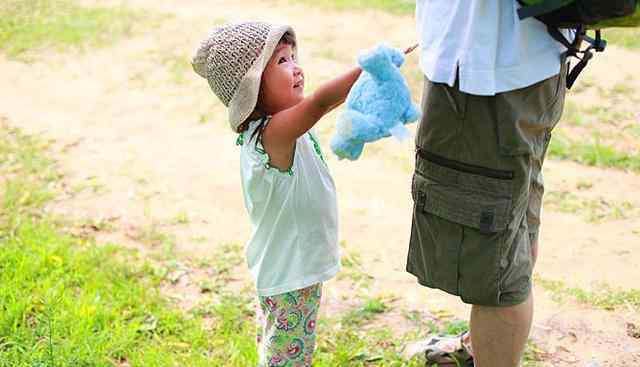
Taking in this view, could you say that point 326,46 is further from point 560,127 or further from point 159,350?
point 159,350

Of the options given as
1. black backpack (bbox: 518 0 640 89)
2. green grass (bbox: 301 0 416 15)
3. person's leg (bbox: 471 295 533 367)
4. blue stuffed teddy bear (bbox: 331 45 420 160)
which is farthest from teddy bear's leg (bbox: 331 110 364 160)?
green grass (bbox: 301 0 416 15)

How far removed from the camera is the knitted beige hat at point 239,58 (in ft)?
6.96

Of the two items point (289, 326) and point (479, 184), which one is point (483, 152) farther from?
point (289, 326)

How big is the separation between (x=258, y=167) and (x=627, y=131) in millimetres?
3171

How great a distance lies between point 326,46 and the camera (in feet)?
20.7

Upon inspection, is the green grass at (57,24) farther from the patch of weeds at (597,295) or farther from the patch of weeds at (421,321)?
the patch of weeds at (597,295)

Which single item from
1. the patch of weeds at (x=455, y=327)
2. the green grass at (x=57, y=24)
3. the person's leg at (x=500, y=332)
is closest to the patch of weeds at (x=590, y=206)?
the patch of weeds at (x=455, y=327)

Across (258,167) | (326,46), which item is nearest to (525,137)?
(258,167)

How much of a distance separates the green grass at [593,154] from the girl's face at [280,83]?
267cm

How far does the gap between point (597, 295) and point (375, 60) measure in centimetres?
175

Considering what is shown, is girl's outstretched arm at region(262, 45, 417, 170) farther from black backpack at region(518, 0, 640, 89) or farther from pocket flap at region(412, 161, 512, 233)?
black backpack at region(518, 0, 640, 89)

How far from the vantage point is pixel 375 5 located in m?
7.18

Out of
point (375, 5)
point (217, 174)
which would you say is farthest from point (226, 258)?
point (375, 5)

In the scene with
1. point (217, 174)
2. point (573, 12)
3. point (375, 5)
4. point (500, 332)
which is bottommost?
point (217, 174)
